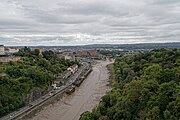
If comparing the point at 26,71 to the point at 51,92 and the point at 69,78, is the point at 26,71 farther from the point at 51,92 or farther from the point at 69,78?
the point at 69,78

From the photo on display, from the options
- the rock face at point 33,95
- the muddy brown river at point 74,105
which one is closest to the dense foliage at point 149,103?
the muddy brown river at point 74,105

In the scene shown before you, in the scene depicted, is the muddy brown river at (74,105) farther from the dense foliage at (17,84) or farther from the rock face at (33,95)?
the dense foliage at (17,84)

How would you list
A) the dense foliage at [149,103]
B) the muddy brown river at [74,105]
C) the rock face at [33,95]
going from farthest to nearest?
the rock face at [33,95] < the muddy brown river at [74,105] < the dense foliage at [149,103]

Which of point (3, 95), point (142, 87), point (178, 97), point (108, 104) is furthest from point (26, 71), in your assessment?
point (178, 97)

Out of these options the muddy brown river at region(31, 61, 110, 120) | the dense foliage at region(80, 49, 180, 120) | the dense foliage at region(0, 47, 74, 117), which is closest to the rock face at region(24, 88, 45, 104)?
the dense foliage at region(0, 47, 74, 117)

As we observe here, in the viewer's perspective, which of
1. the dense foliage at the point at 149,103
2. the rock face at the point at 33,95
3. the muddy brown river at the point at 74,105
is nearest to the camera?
the dense foliage at the point at 149,103

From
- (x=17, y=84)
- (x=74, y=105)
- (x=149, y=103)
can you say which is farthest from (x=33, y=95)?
(x=149, y=103)

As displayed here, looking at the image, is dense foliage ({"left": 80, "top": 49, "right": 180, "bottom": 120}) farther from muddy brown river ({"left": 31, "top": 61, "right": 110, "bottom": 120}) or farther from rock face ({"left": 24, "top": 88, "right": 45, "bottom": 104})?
rock face ({"left": 24, "top": 88, "right": 45, "bottom": 104})

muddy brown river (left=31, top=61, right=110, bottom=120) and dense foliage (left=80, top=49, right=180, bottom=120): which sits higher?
dense foliage (left=80, top=49, right=180, bottom=120)
